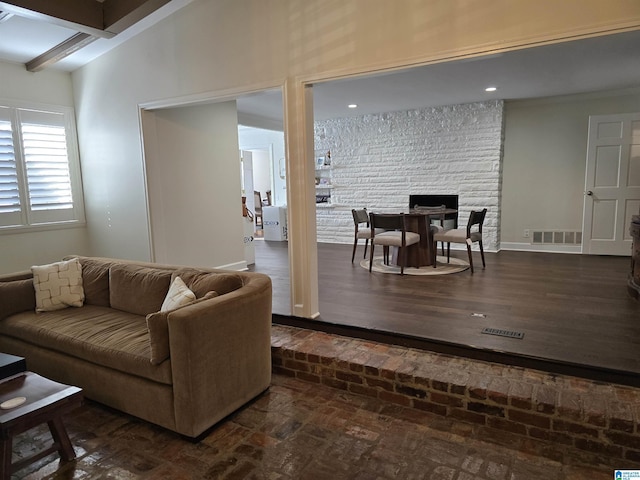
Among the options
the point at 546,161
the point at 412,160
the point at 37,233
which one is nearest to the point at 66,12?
the point at 37,233

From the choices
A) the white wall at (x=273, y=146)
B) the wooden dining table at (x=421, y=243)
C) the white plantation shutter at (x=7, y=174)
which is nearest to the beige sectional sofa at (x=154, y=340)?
the white plantation shutter at (x=7, y=174)

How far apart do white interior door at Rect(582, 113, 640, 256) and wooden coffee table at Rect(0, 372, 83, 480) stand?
6.33m

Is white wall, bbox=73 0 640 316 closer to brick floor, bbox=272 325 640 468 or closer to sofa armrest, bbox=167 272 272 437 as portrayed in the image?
brick floor, bbox=272 325 640 468

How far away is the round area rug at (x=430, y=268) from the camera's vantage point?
488 cm

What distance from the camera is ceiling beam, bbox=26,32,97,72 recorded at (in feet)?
12.4

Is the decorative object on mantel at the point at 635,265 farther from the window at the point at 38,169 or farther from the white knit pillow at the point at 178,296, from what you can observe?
the window at the point at 38,169

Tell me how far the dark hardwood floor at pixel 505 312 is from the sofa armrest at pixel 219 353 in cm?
83

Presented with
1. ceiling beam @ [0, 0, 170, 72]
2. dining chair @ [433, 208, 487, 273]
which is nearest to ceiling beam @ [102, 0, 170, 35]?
ceiling beam @ [0, 0, 170, 72]

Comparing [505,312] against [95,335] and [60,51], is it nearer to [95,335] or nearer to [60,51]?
[95,335]

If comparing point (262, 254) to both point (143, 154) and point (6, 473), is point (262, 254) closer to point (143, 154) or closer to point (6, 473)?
point (143, 154)

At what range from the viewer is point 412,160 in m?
6.88

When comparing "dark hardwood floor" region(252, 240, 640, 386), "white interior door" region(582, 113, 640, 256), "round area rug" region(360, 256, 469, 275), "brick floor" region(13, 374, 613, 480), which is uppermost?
"white interior door" region(582, 113, 640, 256)

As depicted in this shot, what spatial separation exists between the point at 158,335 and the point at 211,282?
582mm

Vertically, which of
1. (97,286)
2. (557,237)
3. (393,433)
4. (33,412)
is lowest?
(393,433)
